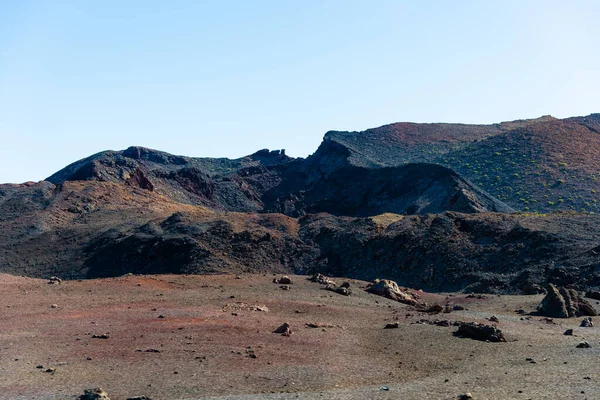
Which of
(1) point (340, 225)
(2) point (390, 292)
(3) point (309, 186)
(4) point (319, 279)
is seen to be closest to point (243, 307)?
(4) point (319, 279)

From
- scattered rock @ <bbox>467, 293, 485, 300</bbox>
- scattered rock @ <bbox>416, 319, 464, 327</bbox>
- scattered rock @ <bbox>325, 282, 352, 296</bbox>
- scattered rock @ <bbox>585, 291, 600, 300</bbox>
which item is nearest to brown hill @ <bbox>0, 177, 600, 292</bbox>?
scattered rock @ <bbox>585, 291, 600, 300</bbox>

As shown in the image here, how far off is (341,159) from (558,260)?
6031 cm

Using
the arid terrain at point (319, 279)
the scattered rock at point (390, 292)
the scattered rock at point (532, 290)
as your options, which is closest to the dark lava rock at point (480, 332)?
the arid terrain at point (319, 279)

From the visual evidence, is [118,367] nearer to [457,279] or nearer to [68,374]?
[68,374]

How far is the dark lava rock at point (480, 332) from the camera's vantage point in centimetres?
2589

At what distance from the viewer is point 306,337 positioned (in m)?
25.9

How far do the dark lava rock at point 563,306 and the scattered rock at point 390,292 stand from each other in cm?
675

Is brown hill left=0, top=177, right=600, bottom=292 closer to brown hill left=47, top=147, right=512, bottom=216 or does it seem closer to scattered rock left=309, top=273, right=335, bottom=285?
scattered rock left=309, top=273, right=335, bottom=285

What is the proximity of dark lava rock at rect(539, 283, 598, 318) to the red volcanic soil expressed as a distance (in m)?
1.13

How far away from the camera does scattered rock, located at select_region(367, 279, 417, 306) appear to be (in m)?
38.5

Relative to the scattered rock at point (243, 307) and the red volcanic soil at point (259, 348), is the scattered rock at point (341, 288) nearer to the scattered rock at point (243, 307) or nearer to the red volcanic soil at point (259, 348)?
the red volcanic soil at point (259, 348)

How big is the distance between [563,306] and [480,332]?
32.0ft

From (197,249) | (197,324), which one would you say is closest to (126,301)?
(197,324)

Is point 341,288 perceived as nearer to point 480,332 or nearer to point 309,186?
point 480,332
